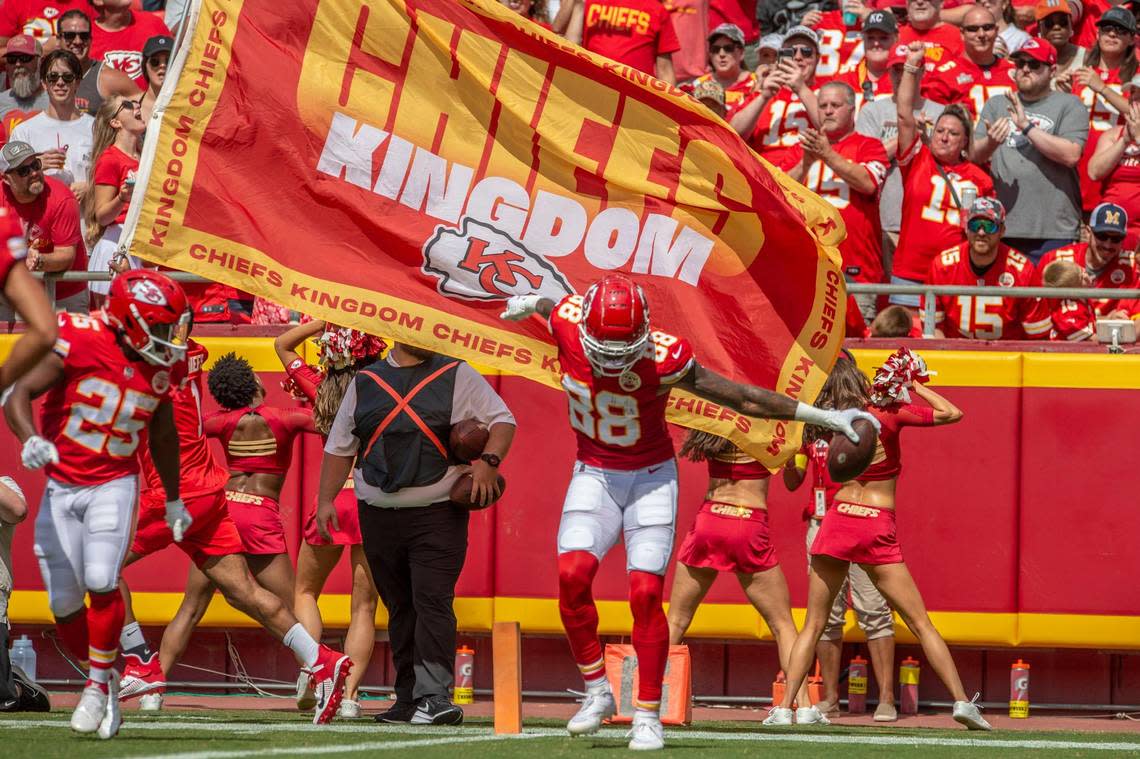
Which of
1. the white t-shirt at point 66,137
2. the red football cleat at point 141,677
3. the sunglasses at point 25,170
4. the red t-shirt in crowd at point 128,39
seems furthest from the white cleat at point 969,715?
the red t-shirt in crowd at point 128,39

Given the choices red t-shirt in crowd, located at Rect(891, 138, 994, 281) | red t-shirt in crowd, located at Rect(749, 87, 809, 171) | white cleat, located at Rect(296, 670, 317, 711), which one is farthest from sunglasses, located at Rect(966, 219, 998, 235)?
white cleat, located at Rect(296, 670, 317, 711)

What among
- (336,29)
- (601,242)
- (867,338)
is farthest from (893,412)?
(336,29)

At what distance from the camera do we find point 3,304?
12.1 meters

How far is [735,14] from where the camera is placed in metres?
16.2

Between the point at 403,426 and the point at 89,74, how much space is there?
6482 mm

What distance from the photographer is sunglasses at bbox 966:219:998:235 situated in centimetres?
1138

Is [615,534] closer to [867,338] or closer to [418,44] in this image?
[418,44]

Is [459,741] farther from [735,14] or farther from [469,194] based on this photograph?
[735,14]

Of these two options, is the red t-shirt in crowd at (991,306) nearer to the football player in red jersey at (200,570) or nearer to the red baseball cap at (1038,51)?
the red baseball cap at (1038,51)

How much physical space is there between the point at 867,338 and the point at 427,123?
3634 millimetres

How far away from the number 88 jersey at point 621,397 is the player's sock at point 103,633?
2.11 meters

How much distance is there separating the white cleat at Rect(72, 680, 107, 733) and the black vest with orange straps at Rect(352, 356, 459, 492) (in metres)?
1.80

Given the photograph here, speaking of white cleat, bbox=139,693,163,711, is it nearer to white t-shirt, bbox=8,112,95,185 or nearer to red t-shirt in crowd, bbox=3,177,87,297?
red t-shirt in crowd, bbox=3,177,87,297

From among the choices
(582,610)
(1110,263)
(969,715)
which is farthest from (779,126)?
(582,610)
